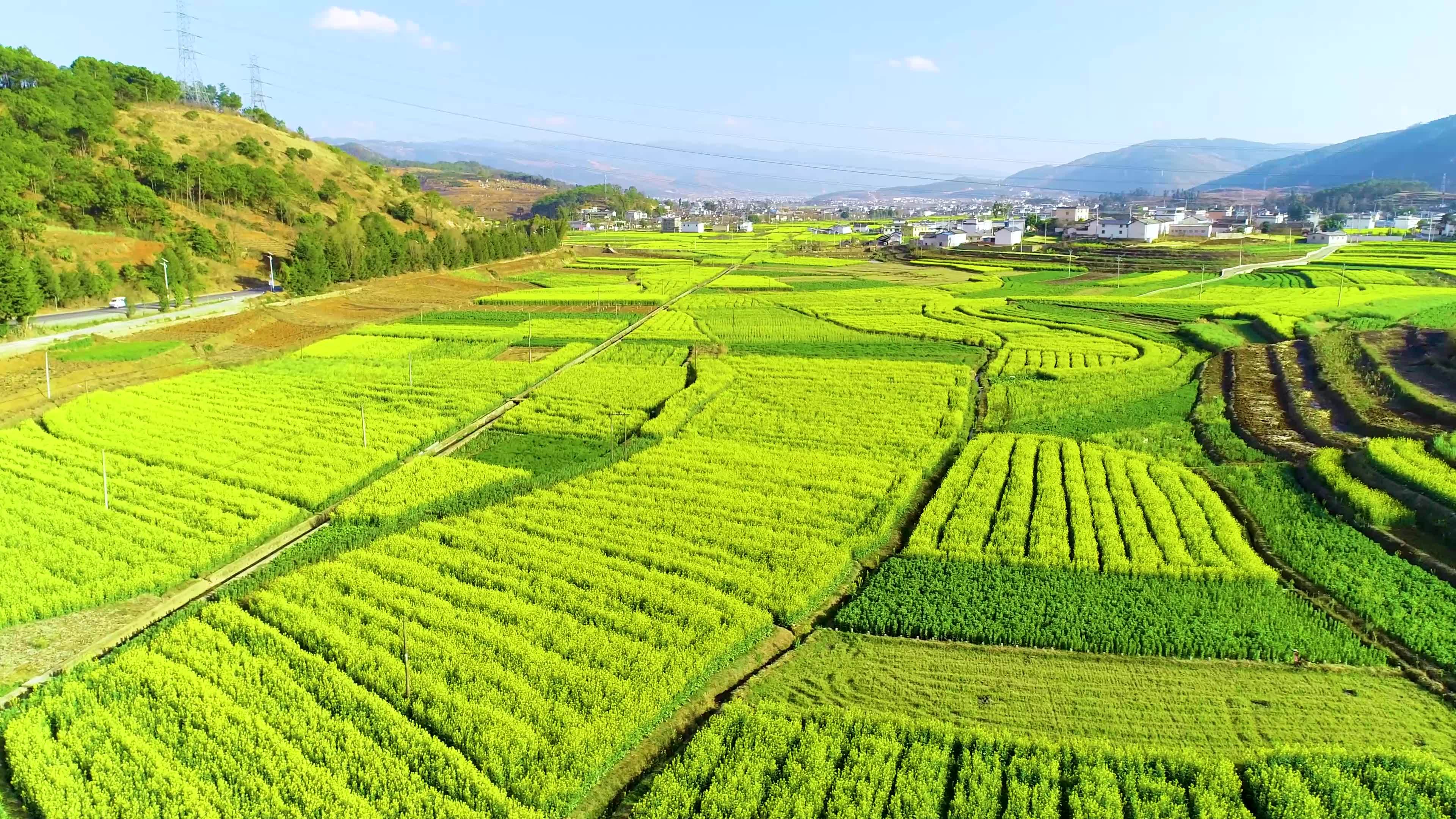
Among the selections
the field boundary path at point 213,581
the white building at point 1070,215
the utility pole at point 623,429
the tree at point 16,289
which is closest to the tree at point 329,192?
the tree at point 16,289

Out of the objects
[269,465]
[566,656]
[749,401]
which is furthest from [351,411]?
[566,656]

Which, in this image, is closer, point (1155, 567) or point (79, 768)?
point (79, 768)

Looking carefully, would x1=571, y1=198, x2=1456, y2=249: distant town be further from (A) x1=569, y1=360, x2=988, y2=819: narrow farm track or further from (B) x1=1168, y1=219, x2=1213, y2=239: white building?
(A) x1=569, y1=360, x2=988, y2=819: narrow farm track

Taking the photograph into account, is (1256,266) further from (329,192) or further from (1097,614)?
(329,192)

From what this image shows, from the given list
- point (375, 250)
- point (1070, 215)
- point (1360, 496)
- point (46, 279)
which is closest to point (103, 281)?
point (46, 279)

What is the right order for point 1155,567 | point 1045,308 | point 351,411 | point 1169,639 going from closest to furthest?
1. point 1169,639
2. point 1155,567
3. point 351,411
4. point 1045,308

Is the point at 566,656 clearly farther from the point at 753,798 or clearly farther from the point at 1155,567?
the point at 1155,567

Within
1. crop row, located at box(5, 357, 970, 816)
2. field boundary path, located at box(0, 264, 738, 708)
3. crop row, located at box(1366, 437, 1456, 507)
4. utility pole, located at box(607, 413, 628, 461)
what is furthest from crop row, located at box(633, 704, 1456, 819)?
utility pole, located at box(607, 413, 628, 461)
